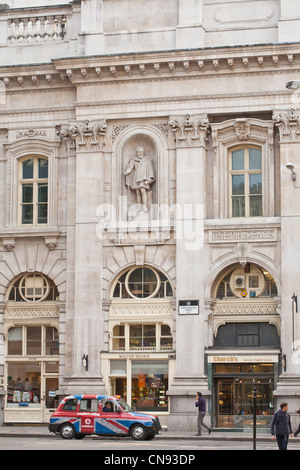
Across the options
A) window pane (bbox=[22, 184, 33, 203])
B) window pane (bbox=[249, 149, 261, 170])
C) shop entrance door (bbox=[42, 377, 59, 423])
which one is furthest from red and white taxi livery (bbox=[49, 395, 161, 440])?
window pane (bbox=[249, 149, 261, 170])

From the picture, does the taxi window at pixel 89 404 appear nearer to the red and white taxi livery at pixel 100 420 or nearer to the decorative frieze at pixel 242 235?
the red and white taxi livery at pixel 100 420

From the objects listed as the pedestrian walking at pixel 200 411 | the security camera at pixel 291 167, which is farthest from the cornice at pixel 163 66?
the pedestrian walking at pixel 200 411

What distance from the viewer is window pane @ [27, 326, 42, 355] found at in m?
49.6

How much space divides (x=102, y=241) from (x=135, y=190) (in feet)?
8.68

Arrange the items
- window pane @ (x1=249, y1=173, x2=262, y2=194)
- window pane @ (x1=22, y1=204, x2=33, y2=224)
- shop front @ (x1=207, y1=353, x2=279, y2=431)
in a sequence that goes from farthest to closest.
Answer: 1. window pane @ (x1=22, y1=204, x2=33, y2=224)
2. window pane @ (x1=249, y1=173, x2=262, y2=194)
3. shop front @ (x1=207, y1=353, x2=279, y2=431)

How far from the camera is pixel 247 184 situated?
4766 centimetres

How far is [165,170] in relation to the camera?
48062mm

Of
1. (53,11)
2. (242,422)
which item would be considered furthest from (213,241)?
(53,11)

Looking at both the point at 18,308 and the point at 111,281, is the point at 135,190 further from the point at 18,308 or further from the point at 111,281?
the point at 18,308

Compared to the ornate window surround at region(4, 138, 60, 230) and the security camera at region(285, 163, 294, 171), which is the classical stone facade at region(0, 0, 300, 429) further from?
the security camera at region(285, 163, 294, 171)

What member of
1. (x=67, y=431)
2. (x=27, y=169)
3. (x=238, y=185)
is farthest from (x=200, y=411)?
(x=27, y=169)

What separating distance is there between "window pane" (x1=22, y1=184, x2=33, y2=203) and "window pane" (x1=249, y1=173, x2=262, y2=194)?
32.8ft

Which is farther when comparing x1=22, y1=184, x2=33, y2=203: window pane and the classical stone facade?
x1=22, y1=184, x2=33, y2=203: window pane

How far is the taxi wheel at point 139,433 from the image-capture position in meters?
39.6
